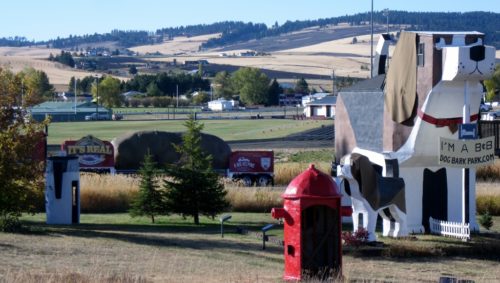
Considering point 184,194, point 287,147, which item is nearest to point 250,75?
point 287,147

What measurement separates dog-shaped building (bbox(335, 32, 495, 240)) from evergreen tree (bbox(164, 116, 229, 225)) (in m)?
4.17

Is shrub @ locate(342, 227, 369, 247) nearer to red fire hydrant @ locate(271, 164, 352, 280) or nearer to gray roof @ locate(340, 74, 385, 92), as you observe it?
gray roof @ locate(340, 74, 385, 92)

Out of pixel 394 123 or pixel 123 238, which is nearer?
pixel 123 238

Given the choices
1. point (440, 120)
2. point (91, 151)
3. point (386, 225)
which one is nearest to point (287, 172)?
point (91, 151)

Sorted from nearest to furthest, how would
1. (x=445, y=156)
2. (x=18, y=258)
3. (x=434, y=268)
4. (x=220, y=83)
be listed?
(x=18, y=258)
(x=434, y=268)
(x=445, y=156)
(x=220, y=83)

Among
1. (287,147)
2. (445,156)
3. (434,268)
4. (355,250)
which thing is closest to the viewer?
(434,268)

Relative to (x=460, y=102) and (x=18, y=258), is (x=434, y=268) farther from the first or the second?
(x=18, y=258)

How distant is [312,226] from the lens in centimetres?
1680

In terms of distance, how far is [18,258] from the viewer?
19922mm

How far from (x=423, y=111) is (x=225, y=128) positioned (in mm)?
60057

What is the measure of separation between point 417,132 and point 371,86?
2675 millimetres

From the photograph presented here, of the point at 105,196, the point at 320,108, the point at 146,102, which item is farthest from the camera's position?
the point at 146,102

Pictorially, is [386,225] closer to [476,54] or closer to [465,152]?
[465,152]

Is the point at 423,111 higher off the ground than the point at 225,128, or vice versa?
the point at 423,111
